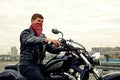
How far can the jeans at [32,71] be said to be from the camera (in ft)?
20.7

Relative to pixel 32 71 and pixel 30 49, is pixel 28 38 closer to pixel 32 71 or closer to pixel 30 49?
pixel 30 49

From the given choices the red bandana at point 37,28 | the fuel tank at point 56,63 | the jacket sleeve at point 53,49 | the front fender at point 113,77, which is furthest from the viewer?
the jacket sleeve at point 53,49

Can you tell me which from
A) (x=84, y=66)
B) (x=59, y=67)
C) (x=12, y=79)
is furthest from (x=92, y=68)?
(x=12, y=79)

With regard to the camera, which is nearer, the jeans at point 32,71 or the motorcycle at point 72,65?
the motorcycle at point 72,65

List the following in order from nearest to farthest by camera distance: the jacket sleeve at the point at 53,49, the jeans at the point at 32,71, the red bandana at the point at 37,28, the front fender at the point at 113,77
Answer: the front fender at the point at 113,77 → the jeans at the point at 32,71 → the red bandana at the point at 37,28 → the jacket sleeve at the point at 53,49

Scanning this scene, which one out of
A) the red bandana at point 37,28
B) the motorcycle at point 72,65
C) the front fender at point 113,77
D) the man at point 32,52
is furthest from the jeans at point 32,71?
the front fender at point 113,77

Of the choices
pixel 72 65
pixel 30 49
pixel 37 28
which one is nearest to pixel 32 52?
pixel 30 49

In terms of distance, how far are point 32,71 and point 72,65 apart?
712 mm

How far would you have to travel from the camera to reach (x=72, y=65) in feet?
20.2

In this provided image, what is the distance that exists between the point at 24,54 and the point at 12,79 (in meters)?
0.50

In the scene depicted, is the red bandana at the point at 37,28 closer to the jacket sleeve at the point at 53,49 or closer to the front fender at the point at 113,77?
the jacket sleeve at the point at 53,49

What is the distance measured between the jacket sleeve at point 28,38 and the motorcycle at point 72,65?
33 centimetres

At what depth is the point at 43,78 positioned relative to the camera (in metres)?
6.27

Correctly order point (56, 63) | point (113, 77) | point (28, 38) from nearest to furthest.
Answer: point (113, 77), point (56, 63), point (28, 38)
